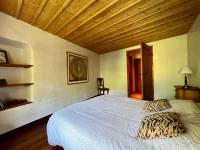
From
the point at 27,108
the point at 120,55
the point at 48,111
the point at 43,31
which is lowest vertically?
the point at 48,111

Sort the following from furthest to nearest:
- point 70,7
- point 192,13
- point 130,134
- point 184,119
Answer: point 192,13
point 70,7
point 184,119
point 130,134

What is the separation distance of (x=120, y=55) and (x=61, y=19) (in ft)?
9.02

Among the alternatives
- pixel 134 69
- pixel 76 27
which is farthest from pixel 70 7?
pixel 134 69

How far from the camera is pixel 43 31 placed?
332 cm

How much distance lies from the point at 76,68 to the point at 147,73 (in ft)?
7.41

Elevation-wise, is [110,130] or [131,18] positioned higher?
[131,18]

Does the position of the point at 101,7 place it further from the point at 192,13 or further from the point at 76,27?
the point at 192,13

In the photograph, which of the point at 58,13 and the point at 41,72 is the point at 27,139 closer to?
the point at 41,72

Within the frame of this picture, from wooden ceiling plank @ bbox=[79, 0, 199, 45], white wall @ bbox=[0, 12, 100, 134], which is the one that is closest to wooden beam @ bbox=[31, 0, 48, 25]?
white wall @ bbox=[0, 12, 100, 134]

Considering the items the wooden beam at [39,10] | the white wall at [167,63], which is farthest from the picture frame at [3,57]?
the white wall at [167,63]

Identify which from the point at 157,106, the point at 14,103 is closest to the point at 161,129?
the point at 157,106

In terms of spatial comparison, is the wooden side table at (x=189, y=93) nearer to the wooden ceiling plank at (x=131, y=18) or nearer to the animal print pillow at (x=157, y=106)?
the animal print pillow at (x=157, y=106)

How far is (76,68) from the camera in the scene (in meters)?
4.36

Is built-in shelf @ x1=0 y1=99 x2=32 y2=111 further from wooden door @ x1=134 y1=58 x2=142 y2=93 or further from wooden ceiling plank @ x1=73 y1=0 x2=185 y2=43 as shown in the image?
wooden door @ x1=134 y1=58 x2=142 y2=93
